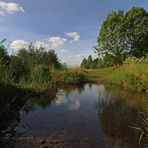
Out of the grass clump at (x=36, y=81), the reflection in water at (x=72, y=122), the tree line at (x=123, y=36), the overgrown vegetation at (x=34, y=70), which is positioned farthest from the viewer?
the tree line at (x=123, y=36)

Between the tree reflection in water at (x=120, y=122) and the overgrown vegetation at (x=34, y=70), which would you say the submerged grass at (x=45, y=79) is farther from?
the tree reflection in water at (x=120, y=122)

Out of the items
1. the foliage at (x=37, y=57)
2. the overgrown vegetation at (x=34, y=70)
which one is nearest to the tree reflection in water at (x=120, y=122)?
the overgrown vegetation at (x=34, y=70)

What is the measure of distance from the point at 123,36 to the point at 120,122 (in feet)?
90.4

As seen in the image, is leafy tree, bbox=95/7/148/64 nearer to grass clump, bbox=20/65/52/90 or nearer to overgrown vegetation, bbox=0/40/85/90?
overgrown vegetation, bbox=0/40/85/90

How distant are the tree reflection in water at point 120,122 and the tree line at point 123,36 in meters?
24.5

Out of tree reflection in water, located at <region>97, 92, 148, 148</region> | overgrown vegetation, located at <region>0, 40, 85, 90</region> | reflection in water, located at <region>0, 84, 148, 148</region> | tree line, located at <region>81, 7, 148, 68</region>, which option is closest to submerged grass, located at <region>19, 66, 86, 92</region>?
overgrown vegetation, located at <region>0, 40, 85, 90</region>

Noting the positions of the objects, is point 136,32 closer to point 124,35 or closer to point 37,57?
point 124,35

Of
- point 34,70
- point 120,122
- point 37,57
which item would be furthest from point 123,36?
point 120,122

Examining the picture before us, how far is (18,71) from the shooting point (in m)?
11.9

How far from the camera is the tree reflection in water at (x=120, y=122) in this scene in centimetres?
496

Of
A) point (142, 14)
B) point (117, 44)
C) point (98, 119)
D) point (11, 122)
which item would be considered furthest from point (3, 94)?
point (142, 14)

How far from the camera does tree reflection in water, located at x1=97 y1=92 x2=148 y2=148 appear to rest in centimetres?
496

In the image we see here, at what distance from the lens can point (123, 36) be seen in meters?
32.7

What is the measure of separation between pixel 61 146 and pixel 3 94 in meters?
2.87
